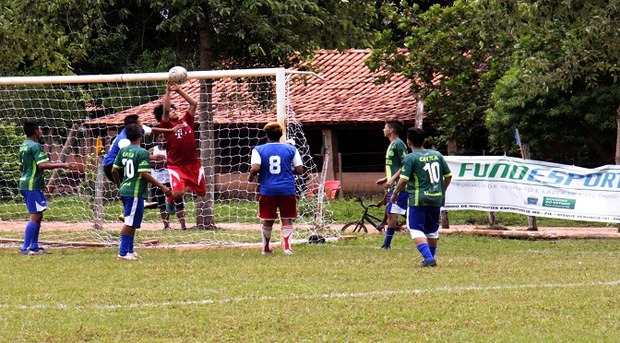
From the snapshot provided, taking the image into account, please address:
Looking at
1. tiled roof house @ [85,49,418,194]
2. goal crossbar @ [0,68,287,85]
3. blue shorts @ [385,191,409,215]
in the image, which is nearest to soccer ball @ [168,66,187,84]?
goal crossbar @ [0,68,287,85]

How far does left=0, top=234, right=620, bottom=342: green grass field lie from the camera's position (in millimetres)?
8891

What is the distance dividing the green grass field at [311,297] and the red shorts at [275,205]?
1.93ft

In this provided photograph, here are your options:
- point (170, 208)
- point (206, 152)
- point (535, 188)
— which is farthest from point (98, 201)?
point (535, 188)

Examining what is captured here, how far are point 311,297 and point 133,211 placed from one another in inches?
185

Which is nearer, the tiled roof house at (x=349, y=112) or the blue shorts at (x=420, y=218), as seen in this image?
the blue shorts at (x=420, y=218)

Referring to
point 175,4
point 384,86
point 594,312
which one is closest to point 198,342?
point 594,312

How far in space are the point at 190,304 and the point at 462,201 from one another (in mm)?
11792

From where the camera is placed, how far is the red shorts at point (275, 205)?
15.4 meters

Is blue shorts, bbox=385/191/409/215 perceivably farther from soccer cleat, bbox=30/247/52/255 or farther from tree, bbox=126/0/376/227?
soccer cleat, bbox=30/247/52/255

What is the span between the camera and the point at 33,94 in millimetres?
24406

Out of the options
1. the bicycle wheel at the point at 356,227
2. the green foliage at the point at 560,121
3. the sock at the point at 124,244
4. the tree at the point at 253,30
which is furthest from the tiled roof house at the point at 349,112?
the sock at the point at 124,244

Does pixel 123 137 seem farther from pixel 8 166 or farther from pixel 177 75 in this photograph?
pixel 8 166

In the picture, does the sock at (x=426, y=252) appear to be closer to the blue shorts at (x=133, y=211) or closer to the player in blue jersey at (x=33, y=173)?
the blue shorts at (x=133, y=211)

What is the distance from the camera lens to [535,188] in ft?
69.3
